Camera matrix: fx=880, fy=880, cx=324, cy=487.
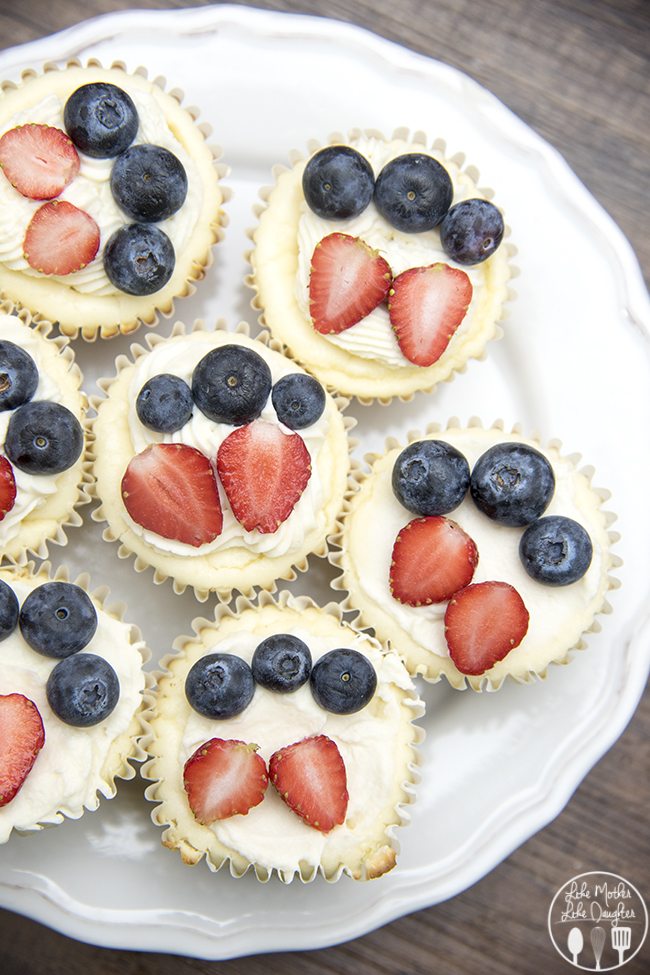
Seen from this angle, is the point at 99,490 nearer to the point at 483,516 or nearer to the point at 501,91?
the point at 483,516

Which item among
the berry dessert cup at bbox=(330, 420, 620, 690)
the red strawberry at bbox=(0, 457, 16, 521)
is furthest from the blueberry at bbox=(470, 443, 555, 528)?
the red strawberry at bbox=(0, 457, 16, 521)

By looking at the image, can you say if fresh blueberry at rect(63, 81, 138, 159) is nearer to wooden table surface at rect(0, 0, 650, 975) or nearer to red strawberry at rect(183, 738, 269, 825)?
wooden table surface at rect(0, 0, 650, 975)

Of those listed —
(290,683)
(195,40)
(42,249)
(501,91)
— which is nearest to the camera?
(290,683)

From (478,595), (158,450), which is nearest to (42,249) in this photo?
(158,450)

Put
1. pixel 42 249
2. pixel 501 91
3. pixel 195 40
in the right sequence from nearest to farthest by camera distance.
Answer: pixel 42 249 → pixel 195 40 → pixel 501 91

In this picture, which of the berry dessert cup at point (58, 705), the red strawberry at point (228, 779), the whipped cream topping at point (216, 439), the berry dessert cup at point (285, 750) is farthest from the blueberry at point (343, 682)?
the berry dessert cup at point (58, 705)

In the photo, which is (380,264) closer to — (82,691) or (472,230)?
(472,230)

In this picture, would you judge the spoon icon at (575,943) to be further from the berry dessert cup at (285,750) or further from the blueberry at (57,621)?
the blueberry at (57,621)
